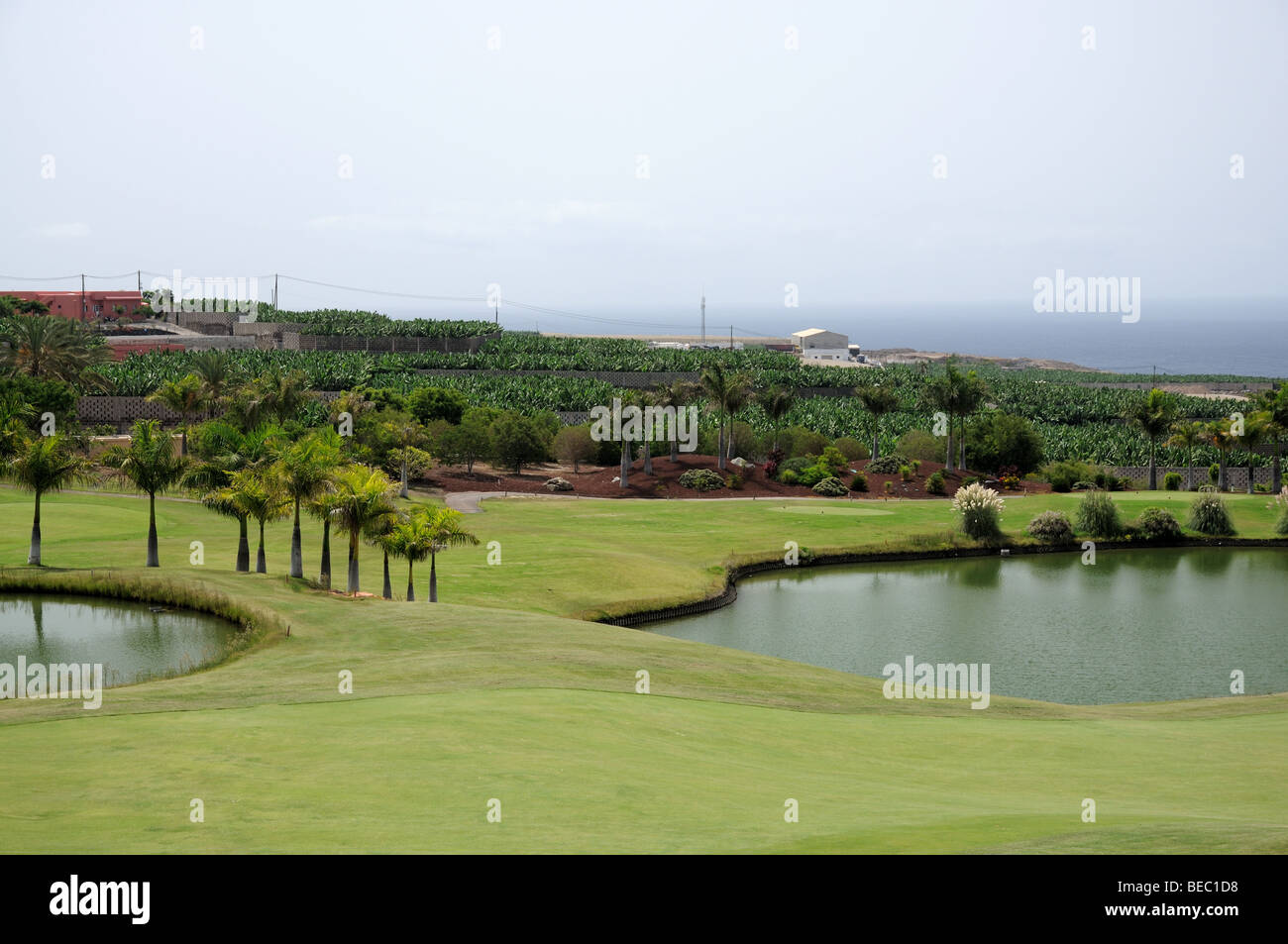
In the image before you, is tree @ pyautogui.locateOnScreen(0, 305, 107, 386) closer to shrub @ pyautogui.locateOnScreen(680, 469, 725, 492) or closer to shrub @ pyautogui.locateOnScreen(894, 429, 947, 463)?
shrub @ pyautogui.locateOnScreen(680, 469, 725, 492)

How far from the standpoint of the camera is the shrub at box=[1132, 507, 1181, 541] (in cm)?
7262

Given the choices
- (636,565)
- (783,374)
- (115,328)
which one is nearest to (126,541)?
(636,565)

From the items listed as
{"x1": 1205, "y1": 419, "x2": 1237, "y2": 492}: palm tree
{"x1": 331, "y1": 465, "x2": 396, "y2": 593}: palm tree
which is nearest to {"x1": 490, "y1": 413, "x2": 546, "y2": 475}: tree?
{"x1": 331, "y1": 465, "x2": 396, "y2": 593}: palm tree

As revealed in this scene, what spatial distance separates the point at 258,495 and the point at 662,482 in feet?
154

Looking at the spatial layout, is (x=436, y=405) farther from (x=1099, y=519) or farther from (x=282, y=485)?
(x=282, y=485)

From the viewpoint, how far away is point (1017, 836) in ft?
55.1

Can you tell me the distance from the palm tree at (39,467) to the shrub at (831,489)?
5369 cm

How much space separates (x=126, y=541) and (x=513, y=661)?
29.7m

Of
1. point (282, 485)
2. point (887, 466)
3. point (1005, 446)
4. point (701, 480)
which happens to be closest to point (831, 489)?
point (887, 466)

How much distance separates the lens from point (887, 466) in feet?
308
